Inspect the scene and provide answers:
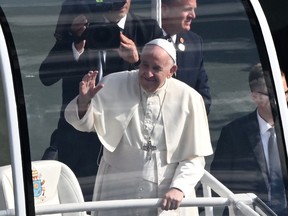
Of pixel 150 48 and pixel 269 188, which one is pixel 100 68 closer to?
pixel 150 48

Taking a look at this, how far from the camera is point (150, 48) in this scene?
399cm

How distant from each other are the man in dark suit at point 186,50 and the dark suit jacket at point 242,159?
166 mm

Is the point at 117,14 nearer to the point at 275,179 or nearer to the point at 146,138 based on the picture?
the point at 146,138

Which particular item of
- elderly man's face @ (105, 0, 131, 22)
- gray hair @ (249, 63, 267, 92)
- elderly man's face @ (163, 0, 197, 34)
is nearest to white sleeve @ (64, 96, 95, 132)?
elderly man's face @ (105, 0, 131, 22)

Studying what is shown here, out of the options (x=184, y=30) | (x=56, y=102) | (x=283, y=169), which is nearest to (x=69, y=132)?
(x=56, y=102)

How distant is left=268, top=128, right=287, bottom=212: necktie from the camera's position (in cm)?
407

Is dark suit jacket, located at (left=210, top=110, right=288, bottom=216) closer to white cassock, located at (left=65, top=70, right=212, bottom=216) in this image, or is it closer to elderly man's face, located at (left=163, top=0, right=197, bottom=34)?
white cassock, located at (left=65, top=70, right=212, bottom=216)

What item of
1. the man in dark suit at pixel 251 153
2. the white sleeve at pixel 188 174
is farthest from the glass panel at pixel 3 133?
the man in dark suit at pixel 251 153

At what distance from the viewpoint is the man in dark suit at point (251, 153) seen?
4055 mm

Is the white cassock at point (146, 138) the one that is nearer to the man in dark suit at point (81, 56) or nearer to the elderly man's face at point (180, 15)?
the man in dark suit at point (81, 56)

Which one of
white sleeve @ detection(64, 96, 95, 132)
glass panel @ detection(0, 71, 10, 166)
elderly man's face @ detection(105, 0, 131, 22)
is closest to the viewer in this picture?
glass panel @ detection(0, 71, 10, 166)

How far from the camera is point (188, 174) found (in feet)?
13.1

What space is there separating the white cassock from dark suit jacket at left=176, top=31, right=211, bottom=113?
0.09 feet

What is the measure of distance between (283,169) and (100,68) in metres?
0.88
